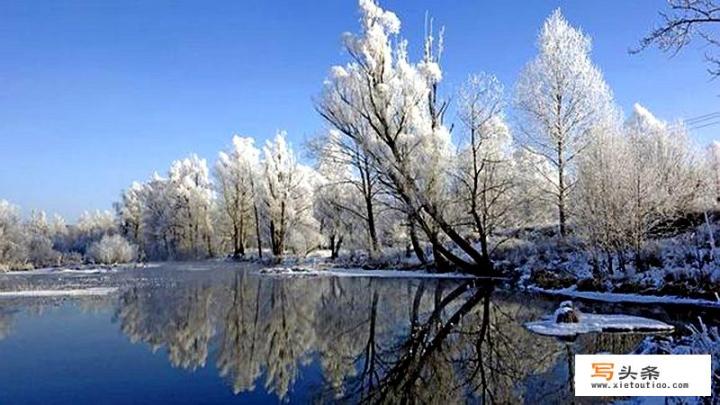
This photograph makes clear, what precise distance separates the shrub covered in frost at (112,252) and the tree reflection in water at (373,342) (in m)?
29.5

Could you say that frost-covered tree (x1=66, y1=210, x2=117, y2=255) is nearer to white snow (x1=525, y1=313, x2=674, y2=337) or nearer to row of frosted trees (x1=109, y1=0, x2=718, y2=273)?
row of frosted trees (x1=109, y1=0, x2=718, y2=273)

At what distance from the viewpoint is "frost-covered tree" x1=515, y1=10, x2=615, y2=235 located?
24297 millimetres

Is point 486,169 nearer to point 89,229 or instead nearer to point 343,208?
point 343,208

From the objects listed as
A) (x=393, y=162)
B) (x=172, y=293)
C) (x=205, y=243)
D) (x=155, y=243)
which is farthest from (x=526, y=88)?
(x=155, y=243)

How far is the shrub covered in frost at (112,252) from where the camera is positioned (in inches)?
1747

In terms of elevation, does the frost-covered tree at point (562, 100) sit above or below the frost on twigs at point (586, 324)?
above

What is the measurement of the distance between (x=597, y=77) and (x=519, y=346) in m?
19.1

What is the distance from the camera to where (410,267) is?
2873 centimetres

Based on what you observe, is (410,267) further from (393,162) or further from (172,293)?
(172,293)

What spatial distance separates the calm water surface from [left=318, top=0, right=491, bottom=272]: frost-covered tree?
29.3 ft

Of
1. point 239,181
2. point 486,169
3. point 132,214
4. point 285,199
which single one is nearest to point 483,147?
point 486,169

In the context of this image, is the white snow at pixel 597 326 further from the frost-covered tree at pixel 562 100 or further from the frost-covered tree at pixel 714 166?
the frost-covered tree at pixel 714 166

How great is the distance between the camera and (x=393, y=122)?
26.0 m

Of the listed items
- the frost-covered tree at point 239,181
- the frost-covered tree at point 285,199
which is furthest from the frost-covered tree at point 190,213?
the frost-covered tree at point 285,199
